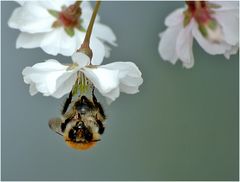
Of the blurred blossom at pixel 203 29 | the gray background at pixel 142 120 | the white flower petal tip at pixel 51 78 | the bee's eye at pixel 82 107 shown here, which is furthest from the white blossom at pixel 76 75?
the gray background at pixel 142 120

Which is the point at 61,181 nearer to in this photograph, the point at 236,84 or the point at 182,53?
the point at 236,84

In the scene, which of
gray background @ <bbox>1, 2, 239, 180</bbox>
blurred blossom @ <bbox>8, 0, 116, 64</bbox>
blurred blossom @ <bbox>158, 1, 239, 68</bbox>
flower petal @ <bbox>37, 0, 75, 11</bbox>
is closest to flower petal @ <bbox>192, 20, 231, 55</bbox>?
blurred blossom @ <bbox>158, 1, 239, 68</bbox>

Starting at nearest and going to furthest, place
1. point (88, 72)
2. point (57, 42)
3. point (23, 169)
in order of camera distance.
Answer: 1. point (88, 72)
2. point (57, 42)
3. point (23, 169)

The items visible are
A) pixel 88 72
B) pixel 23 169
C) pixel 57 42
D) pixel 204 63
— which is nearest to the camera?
pixel 88 72

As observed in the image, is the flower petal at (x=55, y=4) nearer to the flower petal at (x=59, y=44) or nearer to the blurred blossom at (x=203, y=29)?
the flower petal at (x=59, y=44)

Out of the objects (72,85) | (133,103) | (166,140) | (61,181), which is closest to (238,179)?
(166,140)

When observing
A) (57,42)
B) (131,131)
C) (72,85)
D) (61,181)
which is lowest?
(61,181)

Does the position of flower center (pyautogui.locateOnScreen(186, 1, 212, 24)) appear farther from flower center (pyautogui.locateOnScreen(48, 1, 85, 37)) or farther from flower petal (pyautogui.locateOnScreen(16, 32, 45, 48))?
flower petal (pyautogui.locateOnScreen(16, 32, 45, 48))

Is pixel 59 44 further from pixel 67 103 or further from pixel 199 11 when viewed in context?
pixel 199 11
